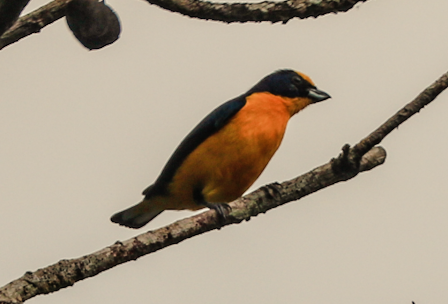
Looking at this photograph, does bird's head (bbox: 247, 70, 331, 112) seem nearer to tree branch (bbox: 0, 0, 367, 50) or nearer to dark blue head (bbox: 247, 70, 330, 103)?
dark blue head (bbox: 247, 70, 330, 103)

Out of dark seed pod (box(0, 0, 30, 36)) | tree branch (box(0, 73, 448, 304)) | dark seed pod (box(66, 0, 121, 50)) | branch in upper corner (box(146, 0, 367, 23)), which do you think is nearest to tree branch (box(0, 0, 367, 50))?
branch in upper corner (box(146, 0, 367, 23))


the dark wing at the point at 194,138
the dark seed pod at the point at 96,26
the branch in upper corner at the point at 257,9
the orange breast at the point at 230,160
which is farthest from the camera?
the dark wing at the point at 194,138

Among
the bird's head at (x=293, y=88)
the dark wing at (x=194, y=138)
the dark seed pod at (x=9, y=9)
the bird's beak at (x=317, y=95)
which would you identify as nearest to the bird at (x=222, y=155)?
the dark wing at (x=194, y=138)

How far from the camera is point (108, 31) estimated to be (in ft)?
11.5

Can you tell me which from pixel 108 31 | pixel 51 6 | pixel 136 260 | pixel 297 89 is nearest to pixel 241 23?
pixel 108 31

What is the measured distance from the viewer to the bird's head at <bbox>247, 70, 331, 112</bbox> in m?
5.83

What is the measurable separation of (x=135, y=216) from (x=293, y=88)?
1896 millimetres

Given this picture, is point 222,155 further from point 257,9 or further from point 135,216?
point 257,9

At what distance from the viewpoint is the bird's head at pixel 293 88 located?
19.1 feet

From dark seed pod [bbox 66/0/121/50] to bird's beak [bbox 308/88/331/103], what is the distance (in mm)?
2710

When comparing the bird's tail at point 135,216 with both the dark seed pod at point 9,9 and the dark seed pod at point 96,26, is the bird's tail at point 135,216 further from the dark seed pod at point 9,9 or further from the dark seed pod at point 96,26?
the dark seed pod at point 9,9

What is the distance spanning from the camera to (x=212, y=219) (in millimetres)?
3840

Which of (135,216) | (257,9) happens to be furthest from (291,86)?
(257,9)

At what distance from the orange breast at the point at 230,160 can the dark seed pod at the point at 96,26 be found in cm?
174
